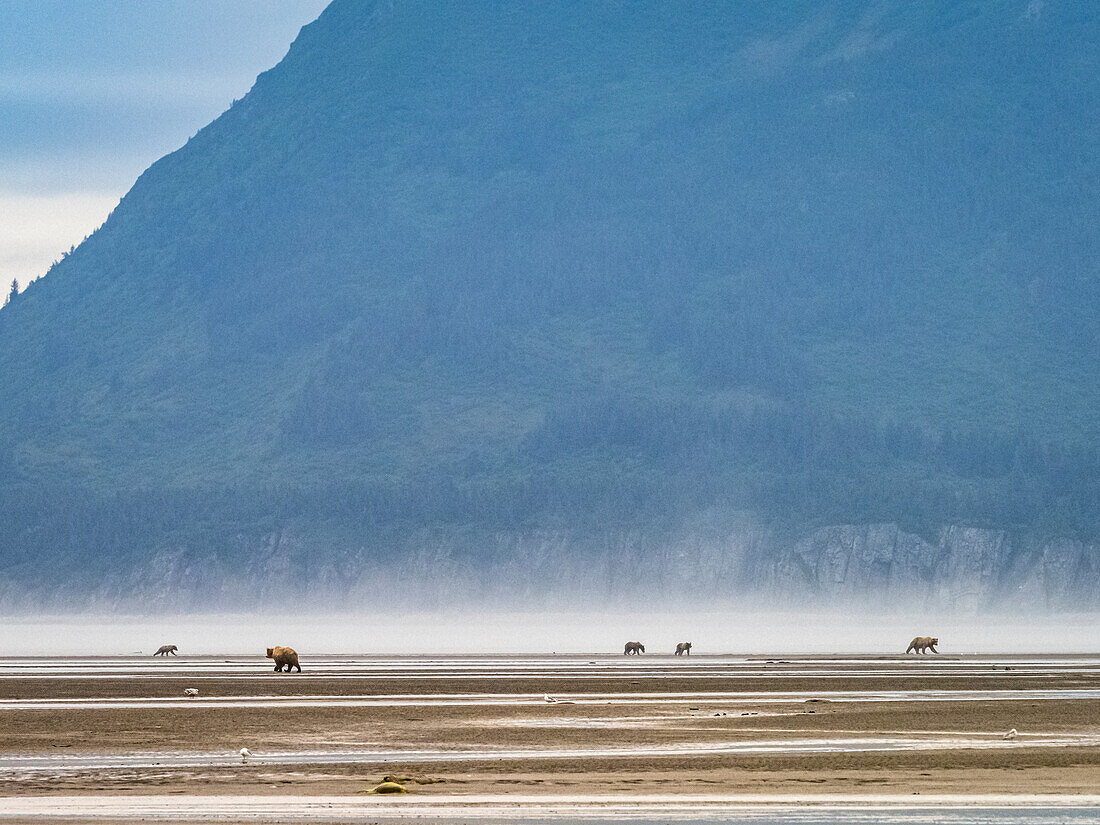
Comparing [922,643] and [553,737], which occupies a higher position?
[922,643]

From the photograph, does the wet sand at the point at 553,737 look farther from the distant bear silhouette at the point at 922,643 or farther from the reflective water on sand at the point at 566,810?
the distant bear silhouette at the point at 922,643

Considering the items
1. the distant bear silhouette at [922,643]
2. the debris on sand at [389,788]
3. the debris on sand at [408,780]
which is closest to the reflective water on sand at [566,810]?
the debris on sand at [389,788]

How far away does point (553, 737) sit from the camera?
140ft

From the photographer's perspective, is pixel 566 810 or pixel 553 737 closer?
pixel 566 810

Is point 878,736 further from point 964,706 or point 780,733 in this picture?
point 964,706

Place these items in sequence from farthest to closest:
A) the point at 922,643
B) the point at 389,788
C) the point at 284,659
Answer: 1. the point at 922,643
2. the point at 284,659
3. the point at 389,788

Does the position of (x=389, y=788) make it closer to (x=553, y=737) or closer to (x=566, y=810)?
(x=566, y=810)

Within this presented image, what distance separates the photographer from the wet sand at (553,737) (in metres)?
32.9

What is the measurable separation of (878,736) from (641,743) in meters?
5.23

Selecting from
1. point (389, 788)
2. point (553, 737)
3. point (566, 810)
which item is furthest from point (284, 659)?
point (566, 810)

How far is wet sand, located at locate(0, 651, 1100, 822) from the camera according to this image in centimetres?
3288

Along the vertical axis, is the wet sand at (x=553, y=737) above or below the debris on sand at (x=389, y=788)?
above

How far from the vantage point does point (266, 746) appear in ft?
136

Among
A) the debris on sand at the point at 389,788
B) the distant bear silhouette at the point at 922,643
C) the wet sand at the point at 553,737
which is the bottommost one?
the debris on sand at the point at 389,788
